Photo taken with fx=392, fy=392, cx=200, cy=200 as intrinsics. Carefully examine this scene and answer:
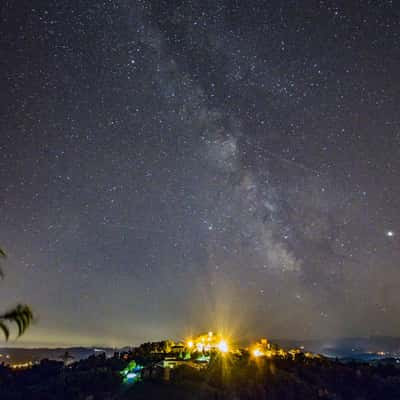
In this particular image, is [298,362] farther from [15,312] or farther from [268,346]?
[15,312]

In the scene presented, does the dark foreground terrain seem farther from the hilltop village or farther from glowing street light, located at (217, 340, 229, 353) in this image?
glowing street light, located at (217, 340, 229, 353)

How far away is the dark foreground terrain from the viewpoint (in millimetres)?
92294

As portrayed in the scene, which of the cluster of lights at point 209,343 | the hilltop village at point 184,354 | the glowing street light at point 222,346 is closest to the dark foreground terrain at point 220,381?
the hilltop village at point 184,354

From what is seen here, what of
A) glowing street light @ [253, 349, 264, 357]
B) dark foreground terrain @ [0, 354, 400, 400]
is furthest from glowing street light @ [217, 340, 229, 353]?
glowing street light @ [253, 349, 264, 357]

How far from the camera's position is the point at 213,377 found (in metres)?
97.1

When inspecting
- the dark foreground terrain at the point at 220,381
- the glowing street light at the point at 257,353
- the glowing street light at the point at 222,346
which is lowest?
the dark foreground terrain at the point at 220,381

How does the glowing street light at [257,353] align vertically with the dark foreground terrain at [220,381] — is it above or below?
above

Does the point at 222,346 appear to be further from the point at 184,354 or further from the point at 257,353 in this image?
the point at 184,354

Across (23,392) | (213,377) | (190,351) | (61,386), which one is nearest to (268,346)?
(190,351)

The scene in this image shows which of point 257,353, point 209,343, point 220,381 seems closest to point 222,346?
point 209,343

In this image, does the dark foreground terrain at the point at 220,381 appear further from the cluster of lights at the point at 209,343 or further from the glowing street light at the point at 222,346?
the cluster of lights at the point at 209,343

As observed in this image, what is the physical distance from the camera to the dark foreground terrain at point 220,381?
92294 mm

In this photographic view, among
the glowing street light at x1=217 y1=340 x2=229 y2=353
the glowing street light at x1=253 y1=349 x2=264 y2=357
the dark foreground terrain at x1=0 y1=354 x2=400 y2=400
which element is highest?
the glowing street light at x1=217 y1=340 x2=229 y2=353

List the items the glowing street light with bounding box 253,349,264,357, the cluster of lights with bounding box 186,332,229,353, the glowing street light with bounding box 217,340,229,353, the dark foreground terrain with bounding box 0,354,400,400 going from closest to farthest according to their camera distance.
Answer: the dark foreground terrain with bounding box 0,354,400,400 < the glowing street light with bounding box 253,349,264,357 < the cluster of lights with bounding box 186,332,229,353 < the glowing street light with bounding box 217,340,229,353
